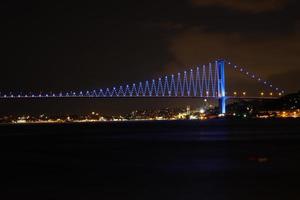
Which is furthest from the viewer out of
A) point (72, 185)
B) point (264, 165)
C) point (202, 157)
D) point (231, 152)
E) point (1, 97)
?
point (1, 97)

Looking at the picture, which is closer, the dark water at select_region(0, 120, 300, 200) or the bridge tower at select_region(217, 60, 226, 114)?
the dark water at select_region(0, 120, 300, 200)

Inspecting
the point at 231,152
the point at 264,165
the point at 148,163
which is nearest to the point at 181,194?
the point at 264,165

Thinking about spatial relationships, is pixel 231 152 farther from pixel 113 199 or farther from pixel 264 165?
pixel 113 199

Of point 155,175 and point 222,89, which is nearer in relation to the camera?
point 155,175

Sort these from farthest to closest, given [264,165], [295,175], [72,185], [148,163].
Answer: [148,163], [264,165], [295,175], [72,185]

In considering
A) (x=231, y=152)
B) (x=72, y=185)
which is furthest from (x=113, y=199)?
(x=231, y=152)

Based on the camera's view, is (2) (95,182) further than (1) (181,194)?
Yes

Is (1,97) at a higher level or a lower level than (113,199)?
higher

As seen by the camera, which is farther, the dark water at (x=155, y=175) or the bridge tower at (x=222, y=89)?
the bridge tower at (x=222, y=89)

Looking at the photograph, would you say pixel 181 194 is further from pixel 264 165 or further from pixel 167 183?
pixel 264 165
